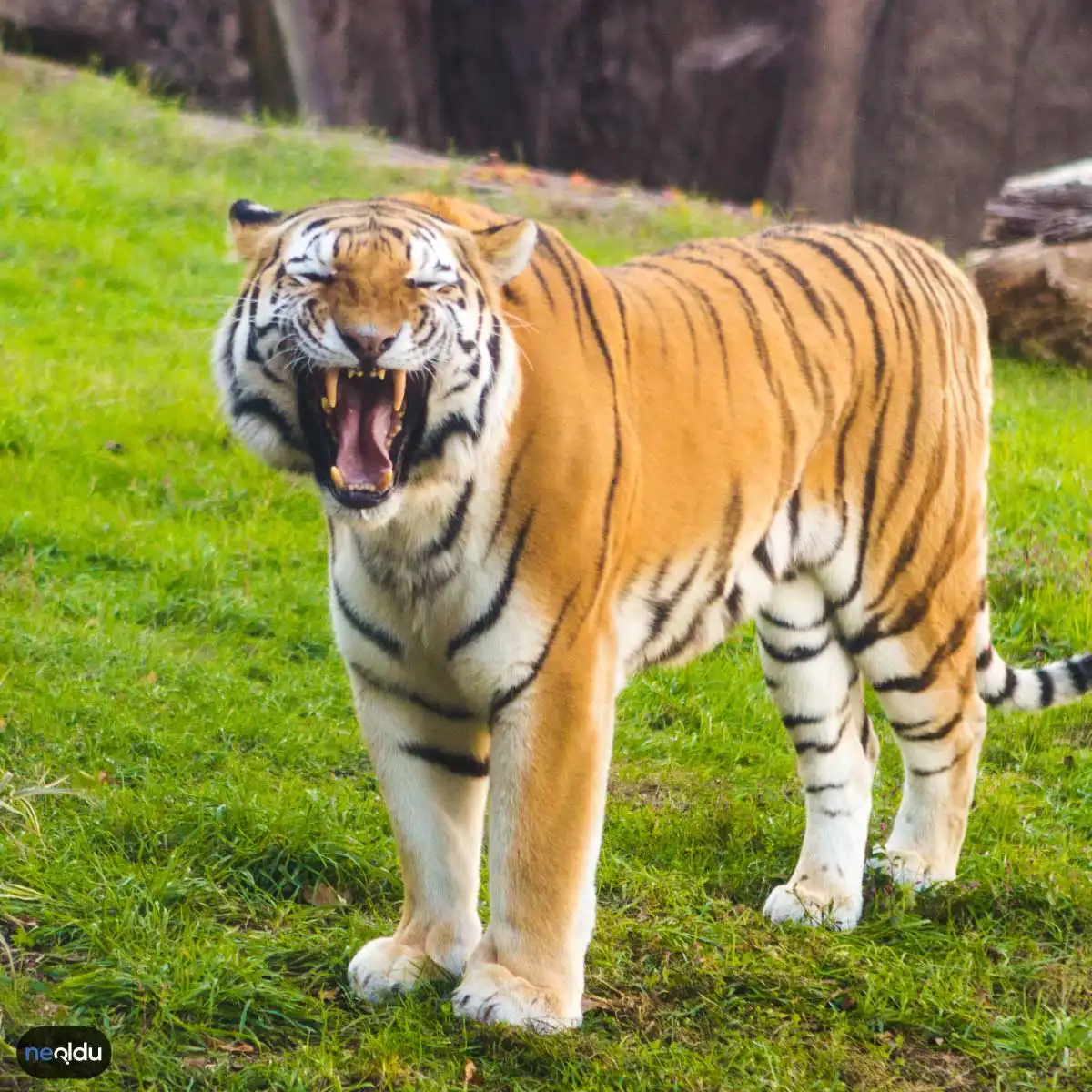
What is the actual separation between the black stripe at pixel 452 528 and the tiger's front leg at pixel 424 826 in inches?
14.7

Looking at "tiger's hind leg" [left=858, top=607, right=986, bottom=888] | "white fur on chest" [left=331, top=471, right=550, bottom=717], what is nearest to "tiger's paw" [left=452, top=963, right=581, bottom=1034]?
"white fur on chest" [left=331, top=471, right=550, bottom=717]

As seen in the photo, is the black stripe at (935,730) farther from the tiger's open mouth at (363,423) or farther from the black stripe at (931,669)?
the tiger's open mouth at (363,423)

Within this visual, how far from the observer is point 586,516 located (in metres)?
3.14

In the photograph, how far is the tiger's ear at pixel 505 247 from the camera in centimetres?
304

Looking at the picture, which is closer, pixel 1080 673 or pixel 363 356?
pixel 363 356

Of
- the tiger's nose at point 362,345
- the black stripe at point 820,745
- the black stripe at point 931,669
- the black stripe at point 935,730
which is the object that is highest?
the tiger's nose at point 362,345

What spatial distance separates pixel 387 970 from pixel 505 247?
152 centimetres

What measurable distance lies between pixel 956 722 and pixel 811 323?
Result: 112 cm

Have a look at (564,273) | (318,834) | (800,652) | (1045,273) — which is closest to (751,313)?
(564,273)

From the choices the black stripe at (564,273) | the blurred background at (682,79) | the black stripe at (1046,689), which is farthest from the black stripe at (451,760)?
the blurred background at (682,79)

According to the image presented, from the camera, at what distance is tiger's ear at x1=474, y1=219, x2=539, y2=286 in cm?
304

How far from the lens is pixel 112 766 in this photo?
169 inches

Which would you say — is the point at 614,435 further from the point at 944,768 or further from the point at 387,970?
the point at 944,768

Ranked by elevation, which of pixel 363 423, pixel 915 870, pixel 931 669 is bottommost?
pixel 915 870
